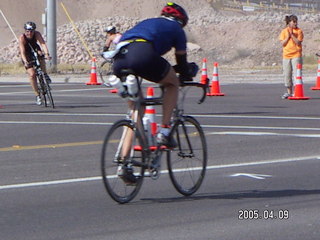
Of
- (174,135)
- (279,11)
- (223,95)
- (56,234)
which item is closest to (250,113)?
(223,95)

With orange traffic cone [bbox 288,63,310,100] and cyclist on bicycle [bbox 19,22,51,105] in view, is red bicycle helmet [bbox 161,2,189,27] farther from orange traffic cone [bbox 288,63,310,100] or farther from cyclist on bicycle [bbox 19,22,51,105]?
orange traffic cone [bbox 288,63,310,100]

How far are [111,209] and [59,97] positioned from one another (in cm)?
1515

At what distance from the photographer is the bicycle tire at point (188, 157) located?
Result: 8938mm

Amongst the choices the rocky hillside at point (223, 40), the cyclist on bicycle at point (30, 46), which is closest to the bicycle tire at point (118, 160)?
the cyclist on bicycle at point (30, 46)

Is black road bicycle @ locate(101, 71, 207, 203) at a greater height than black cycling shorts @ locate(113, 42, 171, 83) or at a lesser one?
lesser

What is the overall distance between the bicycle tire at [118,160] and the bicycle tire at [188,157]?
0.44 meters

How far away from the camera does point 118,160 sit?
8.45 metres

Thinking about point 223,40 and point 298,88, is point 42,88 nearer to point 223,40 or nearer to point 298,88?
point 298,88

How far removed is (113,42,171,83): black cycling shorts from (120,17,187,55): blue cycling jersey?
80mm

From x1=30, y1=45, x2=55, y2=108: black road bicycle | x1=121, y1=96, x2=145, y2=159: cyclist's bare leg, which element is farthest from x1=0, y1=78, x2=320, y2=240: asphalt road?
x1=30, y1=45, x2=55, y2=108: black road bicycle

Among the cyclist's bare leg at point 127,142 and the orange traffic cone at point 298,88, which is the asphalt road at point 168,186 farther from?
the orange traffic cone at point 298,88

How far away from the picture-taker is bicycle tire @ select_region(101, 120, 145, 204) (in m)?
8.41
